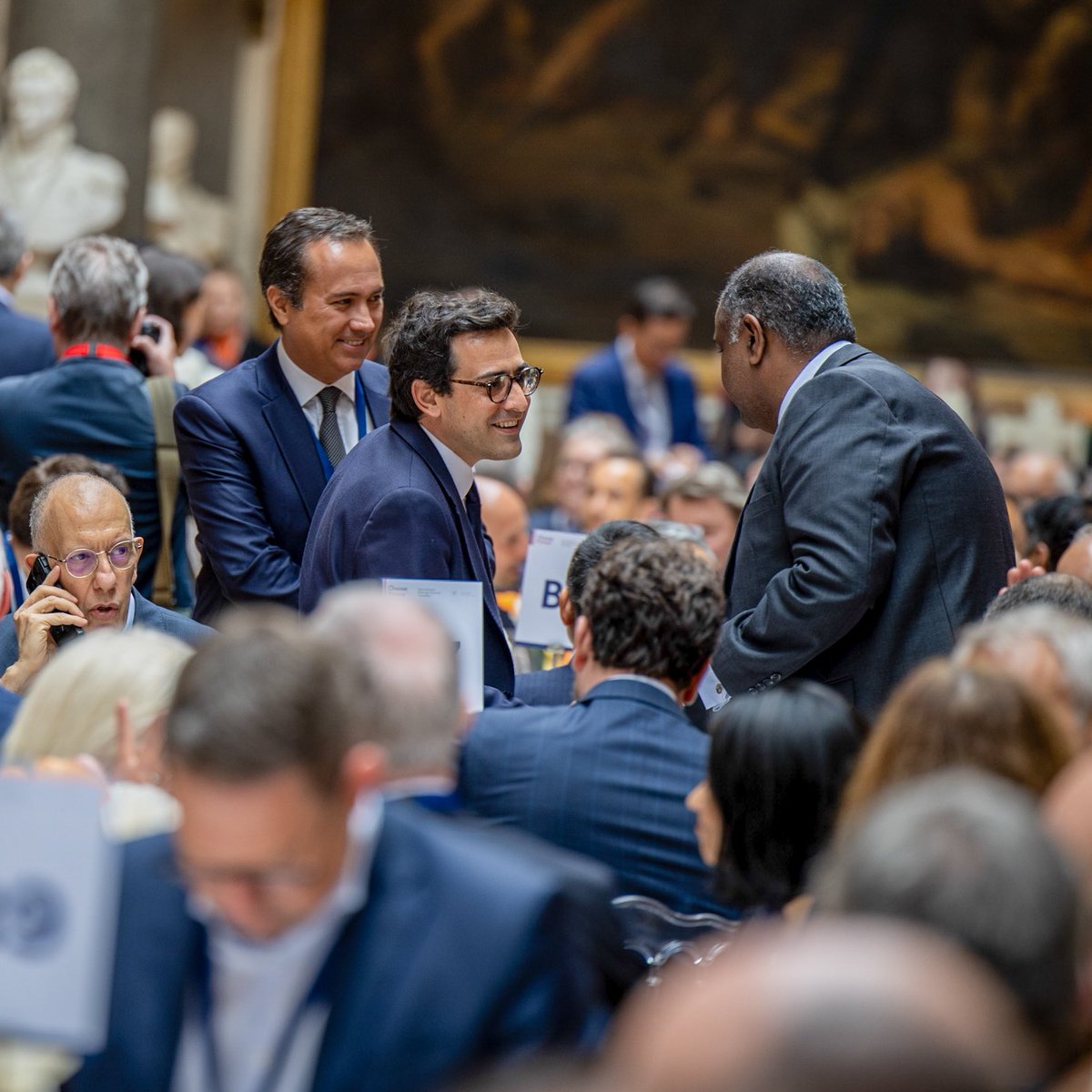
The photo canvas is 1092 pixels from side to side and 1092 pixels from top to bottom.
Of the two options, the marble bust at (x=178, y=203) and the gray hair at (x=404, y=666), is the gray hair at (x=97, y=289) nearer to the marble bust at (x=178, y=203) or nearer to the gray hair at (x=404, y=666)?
the gray hair at (x=404, y=666)

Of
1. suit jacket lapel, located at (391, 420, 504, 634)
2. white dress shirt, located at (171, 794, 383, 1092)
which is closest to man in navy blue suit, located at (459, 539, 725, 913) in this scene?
suit jacket lapel, located at (391, 420, 504, 634)

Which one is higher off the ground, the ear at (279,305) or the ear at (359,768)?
the ear at (279,305)

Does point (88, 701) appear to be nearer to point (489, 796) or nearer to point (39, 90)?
point (489, 796)

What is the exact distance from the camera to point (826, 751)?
9.00 feet

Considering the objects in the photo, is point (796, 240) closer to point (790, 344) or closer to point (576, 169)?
point (576, 169)

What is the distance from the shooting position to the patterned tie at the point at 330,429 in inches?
188

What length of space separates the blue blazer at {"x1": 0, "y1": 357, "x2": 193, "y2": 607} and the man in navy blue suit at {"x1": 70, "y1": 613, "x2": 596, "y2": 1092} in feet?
10.2

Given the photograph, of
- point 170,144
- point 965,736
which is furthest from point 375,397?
point 170,144

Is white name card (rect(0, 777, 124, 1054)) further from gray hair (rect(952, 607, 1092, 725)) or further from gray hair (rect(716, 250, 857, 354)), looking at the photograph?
gray hair (rect(716, 250, 857, 354))

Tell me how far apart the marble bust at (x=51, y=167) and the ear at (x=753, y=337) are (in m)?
6.59

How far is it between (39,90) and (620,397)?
380 cm

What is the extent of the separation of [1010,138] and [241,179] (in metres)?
6.44

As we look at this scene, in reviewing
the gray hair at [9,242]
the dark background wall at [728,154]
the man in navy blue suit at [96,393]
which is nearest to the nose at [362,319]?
the man in navy blue suit at [96,393]

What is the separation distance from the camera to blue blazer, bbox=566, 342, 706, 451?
10781 millimetres
